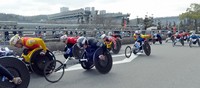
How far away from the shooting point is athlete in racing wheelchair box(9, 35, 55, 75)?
20.9ft

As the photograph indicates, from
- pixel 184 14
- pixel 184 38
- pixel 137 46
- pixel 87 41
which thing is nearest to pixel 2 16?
pixel 184 38

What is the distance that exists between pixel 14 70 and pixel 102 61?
2982 millimetres

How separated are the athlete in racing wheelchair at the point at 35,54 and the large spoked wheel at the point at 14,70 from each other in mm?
1552

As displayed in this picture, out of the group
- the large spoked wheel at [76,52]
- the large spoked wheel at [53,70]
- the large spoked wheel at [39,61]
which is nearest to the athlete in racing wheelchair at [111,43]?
the large spoked wheel at [76,52]

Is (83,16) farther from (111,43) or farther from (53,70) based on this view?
(53,70)

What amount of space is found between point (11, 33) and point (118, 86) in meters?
8.12

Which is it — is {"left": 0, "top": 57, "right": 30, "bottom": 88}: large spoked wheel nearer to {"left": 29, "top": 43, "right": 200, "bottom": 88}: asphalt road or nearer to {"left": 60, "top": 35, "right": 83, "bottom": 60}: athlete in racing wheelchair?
{"left": 29, "top": 43, "right": 200, "bottom": 88}: asphalt road

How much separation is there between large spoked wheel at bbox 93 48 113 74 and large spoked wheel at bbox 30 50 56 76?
124 centimetres

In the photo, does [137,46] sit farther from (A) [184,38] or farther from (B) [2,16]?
(B) [2,16]

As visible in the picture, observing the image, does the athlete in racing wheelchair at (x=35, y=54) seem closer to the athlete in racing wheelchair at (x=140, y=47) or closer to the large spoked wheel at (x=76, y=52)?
the large spoked wheel at (x=76, y=52)

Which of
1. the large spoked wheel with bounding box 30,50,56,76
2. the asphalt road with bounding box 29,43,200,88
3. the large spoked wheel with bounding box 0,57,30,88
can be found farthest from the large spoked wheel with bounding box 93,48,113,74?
the large spoked wheel with bounding box 0,57,30,88

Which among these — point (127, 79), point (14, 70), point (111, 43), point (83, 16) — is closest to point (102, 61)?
point (127, 79)

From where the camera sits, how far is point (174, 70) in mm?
7727

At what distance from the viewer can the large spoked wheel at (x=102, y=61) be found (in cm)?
694
